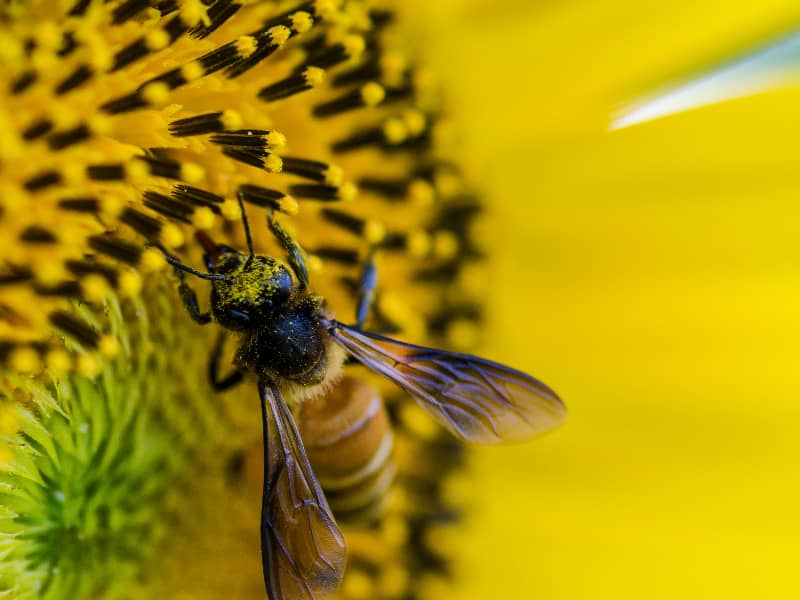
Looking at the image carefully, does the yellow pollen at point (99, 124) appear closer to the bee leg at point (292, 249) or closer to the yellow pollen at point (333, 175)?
the bee leg at point (292, 249)

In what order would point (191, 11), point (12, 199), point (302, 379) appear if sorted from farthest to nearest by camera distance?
point (302, 379), point (191, 11), point (12, 199)

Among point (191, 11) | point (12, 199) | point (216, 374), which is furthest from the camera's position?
point (216, 374)

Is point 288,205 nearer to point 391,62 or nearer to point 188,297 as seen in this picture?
point 188,297

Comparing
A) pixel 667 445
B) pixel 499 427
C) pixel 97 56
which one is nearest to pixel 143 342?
pixel 97 56

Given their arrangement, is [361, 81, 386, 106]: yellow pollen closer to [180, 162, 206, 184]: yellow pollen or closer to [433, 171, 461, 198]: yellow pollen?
[433, 171, 461, 198]: yellow pollen

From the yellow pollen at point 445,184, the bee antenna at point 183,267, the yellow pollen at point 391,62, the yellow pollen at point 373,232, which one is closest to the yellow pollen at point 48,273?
the bee antenna at point 183,267

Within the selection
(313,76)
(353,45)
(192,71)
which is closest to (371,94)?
(353,45)

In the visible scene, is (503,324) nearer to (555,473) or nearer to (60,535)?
(555,473)
